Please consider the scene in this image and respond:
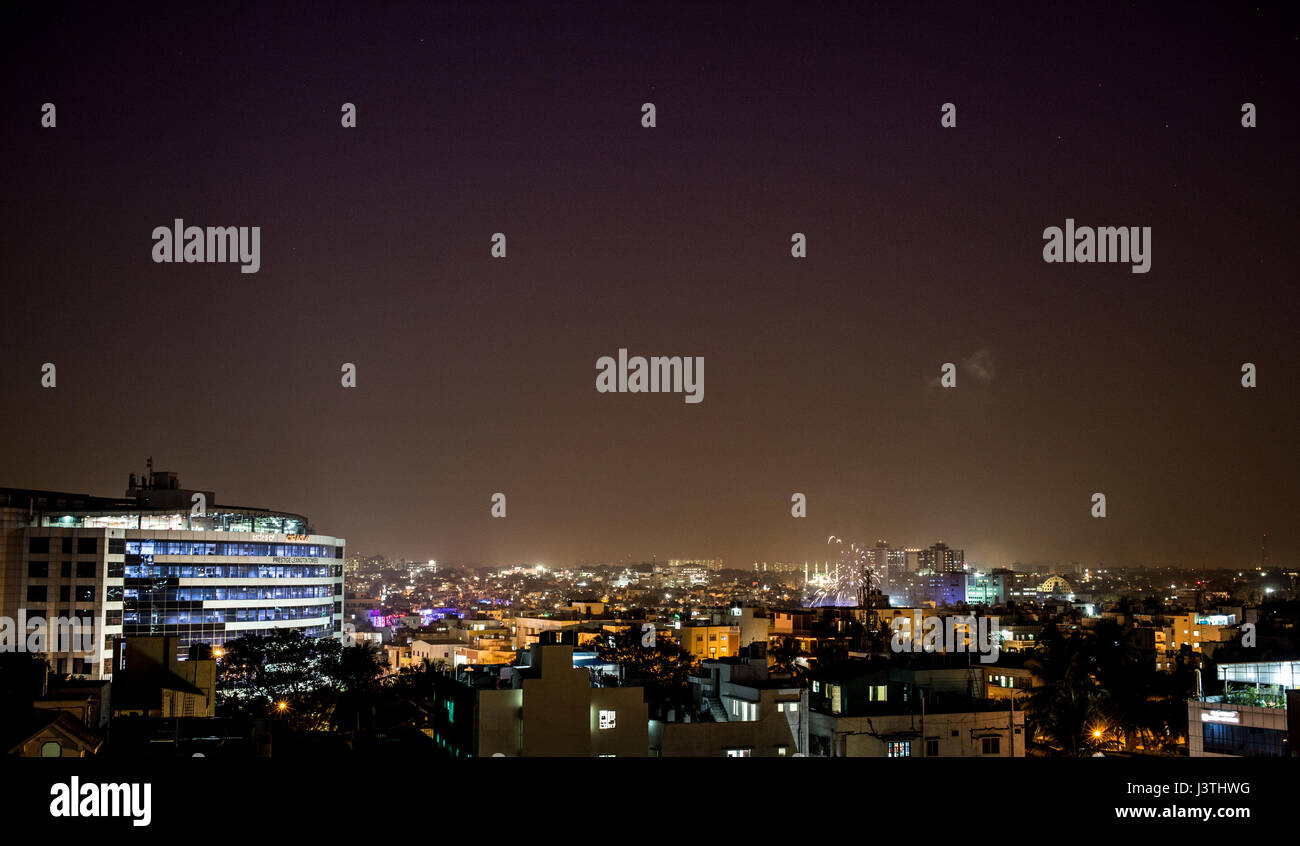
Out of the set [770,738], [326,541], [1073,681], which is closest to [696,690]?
[770,738]

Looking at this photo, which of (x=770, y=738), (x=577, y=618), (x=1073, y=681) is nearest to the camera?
(x=770, y=738)
